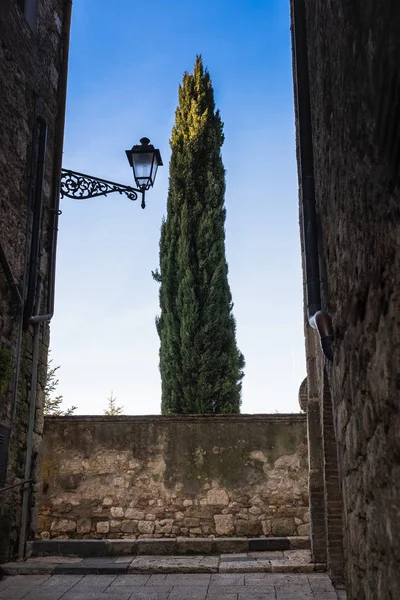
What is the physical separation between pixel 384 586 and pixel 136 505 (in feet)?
23.3

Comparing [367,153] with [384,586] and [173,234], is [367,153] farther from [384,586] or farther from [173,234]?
[173,234]

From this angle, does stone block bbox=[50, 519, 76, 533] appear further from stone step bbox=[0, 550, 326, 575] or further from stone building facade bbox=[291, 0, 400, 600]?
stone building facade bbox=[291, 0, 400, 600]

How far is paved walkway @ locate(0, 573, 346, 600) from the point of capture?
5.82m

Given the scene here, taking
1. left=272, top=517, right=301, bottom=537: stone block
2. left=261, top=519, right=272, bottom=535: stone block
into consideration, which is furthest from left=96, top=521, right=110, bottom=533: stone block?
left=272, top=517, right=301, bottom=537: stone block

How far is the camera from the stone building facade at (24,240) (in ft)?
23.3

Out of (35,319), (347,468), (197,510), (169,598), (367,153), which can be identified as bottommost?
(169,598)

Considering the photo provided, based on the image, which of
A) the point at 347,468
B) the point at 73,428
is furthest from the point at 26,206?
the point at 347,468

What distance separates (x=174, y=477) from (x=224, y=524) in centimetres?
95

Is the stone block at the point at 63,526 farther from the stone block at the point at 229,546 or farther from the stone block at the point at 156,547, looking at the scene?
the stone block at the point at 229,546

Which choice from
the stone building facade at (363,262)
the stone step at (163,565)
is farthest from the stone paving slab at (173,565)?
the stone building facade at (363,262)

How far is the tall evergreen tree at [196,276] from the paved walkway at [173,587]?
7101 mm

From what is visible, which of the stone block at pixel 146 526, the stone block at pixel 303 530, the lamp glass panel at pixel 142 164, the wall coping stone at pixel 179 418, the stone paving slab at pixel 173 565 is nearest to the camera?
the stone paving slab at pixel 173 565

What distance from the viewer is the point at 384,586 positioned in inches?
90.7

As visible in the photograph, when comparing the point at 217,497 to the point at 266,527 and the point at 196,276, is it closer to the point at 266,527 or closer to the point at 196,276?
the point at 266,527
